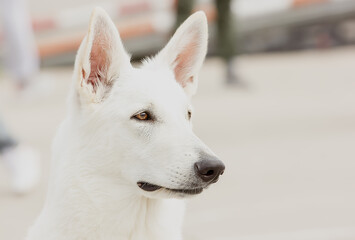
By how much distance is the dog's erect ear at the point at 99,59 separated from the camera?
312 centimetres

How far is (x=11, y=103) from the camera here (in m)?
10.1

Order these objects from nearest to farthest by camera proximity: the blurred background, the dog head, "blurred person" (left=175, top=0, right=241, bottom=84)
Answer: the dog head < the blurred background < "blurred person" (left=175, top=0, right=241, bottom=84)

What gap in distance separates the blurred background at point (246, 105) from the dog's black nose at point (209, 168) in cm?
161

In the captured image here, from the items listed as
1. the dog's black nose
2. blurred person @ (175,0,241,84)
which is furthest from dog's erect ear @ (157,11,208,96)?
blurred person @ (175,0,241,84)

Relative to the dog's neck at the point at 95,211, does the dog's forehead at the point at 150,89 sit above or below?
above

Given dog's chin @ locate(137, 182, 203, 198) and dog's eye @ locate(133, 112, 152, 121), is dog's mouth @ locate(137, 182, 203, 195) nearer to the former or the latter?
dog's chin @ locate(137, 182, 203, 198)

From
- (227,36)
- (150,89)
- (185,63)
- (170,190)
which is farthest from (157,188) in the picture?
(227,36)

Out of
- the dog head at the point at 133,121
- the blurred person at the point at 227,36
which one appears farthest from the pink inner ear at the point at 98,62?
the blurred person at the point at 227,36

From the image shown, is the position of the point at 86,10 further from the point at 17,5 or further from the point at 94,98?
the point at 94,98

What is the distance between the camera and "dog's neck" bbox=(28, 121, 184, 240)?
3148 mm

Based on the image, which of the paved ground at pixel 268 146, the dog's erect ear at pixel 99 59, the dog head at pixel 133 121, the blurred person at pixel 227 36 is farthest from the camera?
the blurred person at pixel 227 36

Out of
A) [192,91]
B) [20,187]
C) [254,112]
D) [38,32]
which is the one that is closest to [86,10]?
[38,32]

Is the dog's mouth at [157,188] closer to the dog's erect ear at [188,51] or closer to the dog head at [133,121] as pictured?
the dog head at [133,121]

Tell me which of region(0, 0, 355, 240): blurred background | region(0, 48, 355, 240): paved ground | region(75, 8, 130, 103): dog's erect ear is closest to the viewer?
region(75, 8, 130, 103): dog's erect ear
